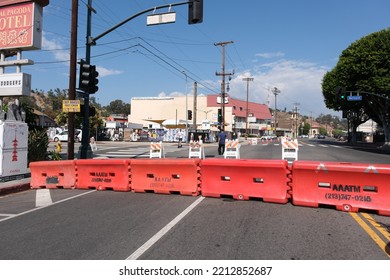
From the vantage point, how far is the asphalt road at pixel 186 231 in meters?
4.33

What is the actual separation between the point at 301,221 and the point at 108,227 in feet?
11.3

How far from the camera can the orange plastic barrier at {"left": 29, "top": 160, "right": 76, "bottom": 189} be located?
9664 millimetres

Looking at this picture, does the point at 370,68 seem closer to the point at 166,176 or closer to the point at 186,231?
the point at 166,176

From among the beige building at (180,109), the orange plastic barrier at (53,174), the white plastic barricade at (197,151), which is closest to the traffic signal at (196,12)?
the orange plastic barrier at (53,174)

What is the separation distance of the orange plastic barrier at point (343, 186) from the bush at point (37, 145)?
39.8 ft

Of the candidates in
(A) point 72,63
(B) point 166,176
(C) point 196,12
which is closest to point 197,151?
(A) point 72,63

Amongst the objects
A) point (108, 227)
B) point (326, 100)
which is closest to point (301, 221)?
point (108, 227)

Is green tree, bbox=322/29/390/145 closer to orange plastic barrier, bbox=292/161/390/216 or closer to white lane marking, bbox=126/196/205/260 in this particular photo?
orange plastic barrier, bbox=292/161/390/216

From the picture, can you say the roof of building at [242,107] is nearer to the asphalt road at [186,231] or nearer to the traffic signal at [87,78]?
the traffic signal at [87,78]

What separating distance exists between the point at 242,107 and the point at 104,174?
91847mm

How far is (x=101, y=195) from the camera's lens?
8.52 metres

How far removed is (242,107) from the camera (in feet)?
324

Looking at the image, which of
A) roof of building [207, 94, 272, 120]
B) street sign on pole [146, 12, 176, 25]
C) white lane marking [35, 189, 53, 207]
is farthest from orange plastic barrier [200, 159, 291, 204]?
roof of building [207, 94, 272, 120]
